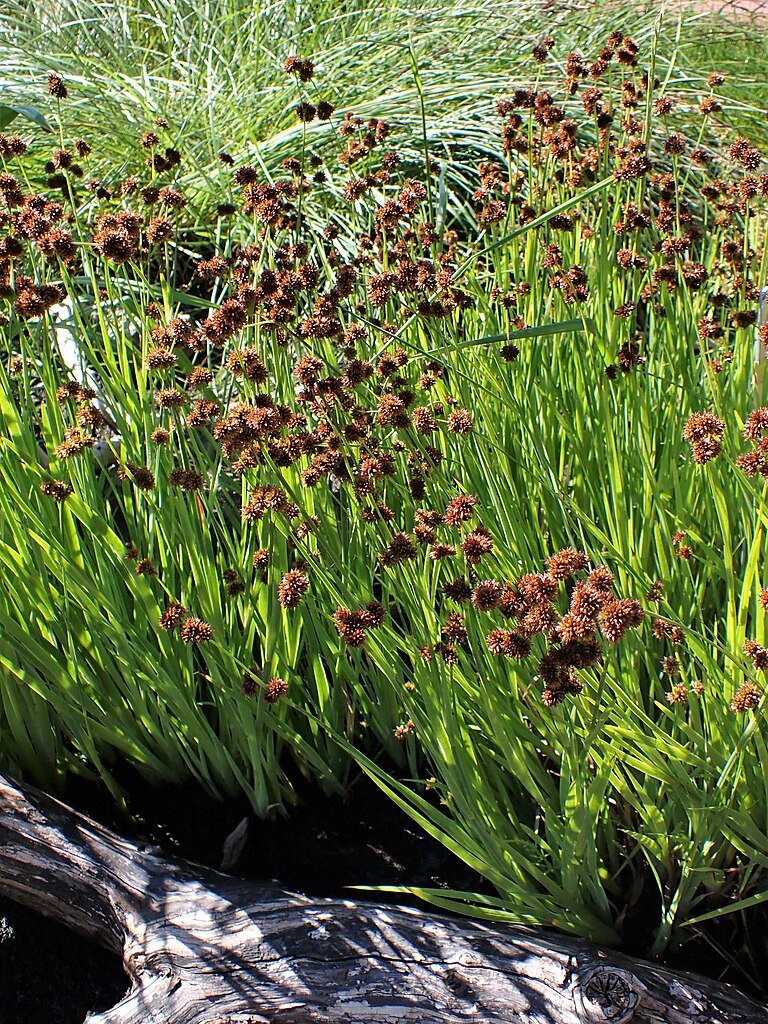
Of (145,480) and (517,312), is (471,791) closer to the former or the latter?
(145,480)

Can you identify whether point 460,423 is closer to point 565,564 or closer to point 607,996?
point 565,564

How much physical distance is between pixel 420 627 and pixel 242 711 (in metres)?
0.51

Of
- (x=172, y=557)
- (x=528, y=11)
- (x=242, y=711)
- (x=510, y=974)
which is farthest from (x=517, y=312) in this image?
(x=528, y=11)

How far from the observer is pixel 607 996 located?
1.62 meters

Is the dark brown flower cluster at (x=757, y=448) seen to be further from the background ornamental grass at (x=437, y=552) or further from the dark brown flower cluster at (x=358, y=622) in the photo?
the dark brown flower cluster at (x=358, y=622)

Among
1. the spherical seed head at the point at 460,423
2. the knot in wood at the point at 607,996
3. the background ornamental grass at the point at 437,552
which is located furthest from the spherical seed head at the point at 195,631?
the knot in wood at the point at 607,996

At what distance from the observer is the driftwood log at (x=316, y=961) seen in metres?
1.65

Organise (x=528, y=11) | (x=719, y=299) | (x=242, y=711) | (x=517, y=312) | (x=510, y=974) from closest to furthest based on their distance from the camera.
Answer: (x=510, y=974), (x=242, y=711), (x=719, y=299), (x=517, y=312), (x=528, y=11)

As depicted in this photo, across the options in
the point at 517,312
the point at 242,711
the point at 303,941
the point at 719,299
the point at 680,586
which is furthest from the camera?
the point at 517,312

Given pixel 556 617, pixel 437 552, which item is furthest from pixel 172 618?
pixel 556 617

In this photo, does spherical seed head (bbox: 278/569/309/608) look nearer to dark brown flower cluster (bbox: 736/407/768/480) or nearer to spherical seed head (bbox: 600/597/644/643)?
spherical seed head (bbox: 600/597/644/643)

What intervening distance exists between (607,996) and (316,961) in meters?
0.54

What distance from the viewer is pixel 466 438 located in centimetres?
229

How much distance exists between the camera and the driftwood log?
165 cm
